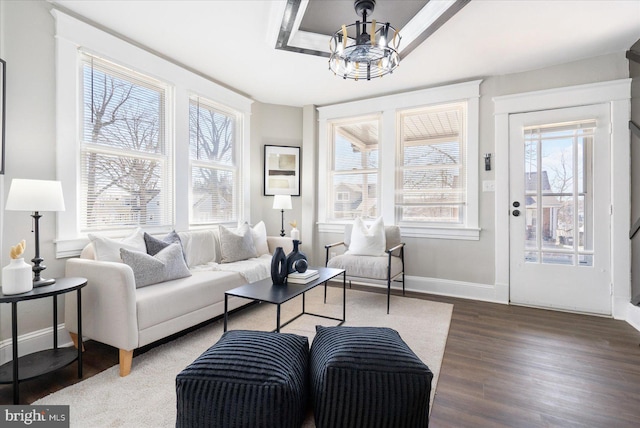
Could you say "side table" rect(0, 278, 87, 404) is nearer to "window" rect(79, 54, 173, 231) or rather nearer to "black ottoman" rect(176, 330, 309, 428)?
"window" rect(79, 54, 173, 231)

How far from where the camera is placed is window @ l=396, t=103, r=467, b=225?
3.76m

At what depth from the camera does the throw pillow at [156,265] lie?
90.3 inches

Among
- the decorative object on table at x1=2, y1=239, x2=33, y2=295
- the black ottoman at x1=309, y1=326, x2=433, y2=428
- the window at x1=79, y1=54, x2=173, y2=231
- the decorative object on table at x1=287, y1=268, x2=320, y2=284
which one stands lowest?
the black ottoman at x1=309, y1=326, x2=433, y2=428

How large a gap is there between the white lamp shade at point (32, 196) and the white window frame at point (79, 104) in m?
0.59

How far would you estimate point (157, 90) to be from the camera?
10.5 ft

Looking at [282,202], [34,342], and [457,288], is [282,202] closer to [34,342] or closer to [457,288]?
[457,288]

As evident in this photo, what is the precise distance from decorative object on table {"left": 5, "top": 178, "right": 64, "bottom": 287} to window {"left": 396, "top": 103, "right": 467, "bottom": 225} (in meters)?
3.41

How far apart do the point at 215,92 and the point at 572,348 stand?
4.21 m

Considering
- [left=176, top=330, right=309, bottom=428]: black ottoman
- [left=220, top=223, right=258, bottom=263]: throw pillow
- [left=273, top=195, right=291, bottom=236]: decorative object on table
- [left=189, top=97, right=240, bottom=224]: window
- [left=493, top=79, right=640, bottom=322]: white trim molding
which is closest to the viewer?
[left=176, top=330, right=309, bottom=428]: black ottoman

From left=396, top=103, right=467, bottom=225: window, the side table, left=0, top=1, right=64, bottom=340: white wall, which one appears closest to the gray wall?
left=0, top=1, right=64, bottom=340: white wall

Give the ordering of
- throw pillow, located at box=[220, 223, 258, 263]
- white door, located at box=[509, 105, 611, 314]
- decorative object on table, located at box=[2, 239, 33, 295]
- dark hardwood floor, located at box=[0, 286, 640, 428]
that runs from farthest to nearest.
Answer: throw pillow, located at box=[220, 223, 258, 263] → white door, located at box=[509, 105, 611, 314] → decorative object on table, located at box=[2, 239, 33, 295] → dark hardwood floor, located at box=[0, 286, 640, 428]

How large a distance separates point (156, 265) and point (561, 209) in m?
3.86

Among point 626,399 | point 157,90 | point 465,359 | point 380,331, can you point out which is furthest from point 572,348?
point 157,90

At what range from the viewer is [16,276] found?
1.74 m
